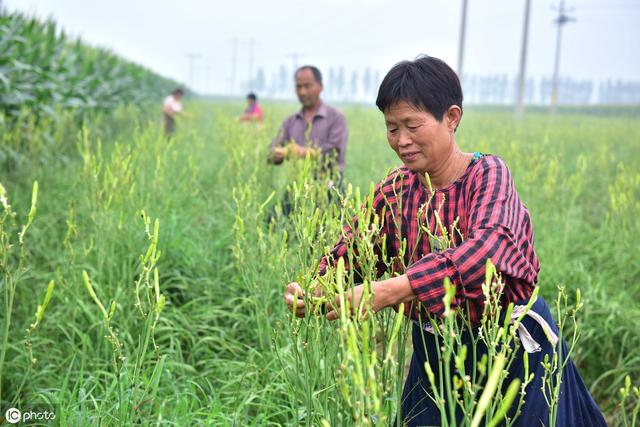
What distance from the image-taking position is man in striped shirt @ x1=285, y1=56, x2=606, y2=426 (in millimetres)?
1136

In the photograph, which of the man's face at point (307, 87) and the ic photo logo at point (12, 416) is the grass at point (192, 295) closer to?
the ic photo logo at point (12, 416)

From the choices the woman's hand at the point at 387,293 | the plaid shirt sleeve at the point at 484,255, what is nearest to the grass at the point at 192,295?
the woman's hand at the point at 387,293

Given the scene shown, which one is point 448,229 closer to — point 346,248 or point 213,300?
point 346,248

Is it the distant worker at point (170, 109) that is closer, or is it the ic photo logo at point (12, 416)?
the ic photo logo at point (12, 416)

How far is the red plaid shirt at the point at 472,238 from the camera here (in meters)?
1.13

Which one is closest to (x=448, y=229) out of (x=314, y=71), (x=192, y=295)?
(x=192, y=295)

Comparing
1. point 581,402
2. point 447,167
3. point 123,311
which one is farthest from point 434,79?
point 123,311

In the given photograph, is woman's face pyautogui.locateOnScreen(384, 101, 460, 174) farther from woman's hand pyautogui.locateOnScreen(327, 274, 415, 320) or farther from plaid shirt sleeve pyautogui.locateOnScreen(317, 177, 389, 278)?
woman's hand pyautogui.locateOnScreen(327, 274, 415, 320)

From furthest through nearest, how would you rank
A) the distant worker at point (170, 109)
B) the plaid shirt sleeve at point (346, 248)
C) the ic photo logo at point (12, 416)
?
the distant worker at point (170, 109)
the ic photo logo at point (12, 416)
the plaid shirt sleeve at point (346, 248)

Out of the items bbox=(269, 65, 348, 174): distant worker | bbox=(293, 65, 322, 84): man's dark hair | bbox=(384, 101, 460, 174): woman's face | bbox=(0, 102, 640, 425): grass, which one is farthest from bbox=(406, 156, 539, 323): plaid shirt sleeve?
bbox=(293, 65, 322, 84): man's dark hair

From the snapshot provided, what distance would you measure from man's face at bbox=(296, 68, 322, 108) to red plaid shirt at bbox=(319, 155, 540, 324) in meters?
2.36

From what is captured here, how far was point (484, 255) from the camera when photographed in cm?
113

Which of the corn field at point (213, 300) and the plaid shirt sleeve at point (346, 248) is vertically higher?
the plaid shirt sleeve at point (346, 248)

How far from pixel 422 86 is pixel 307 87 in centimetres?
254
